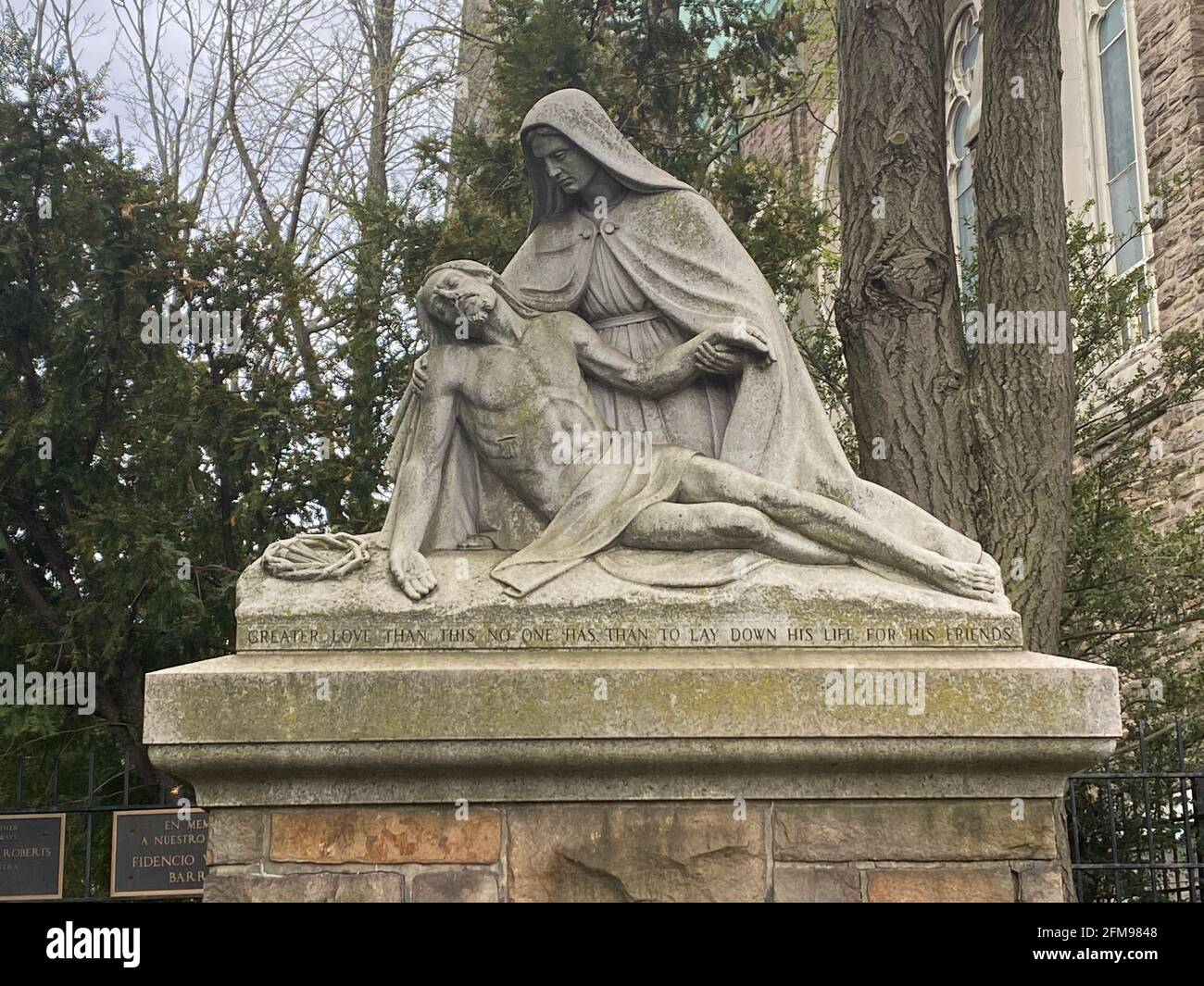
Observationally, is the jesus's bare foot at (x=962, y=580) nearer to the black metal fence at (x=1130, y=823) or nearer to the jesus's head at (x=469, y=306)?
the jesus's head at (x=469, y=306)

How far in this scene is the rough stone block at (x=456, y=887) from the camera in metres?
4.32

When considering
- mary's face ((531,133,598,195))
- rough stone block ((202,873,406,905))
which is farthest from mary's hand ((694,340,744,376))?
rough stone block ((202,873,406,905))

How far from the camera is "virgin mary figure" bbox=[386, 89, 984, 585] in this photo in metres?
4.93

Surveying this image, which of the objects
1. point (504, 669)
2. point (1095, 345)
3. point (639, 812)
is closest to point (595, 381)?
point (504, 669)

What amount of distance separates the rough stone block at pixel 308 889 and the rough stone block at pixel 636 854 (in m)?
0.40

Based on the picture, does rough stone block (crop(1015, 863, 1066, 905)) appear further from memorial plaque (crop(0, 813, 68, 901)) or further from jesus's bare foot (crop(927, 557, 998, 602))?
memorial plaque (crop(0, 813, 68, 901))

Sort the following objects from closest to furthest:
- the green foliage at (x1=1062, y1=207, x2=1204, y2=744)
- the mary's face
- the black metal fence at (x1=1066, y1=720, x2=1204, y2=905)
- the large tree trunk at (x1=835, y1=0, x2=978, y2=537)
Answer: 1. the mary's face
2. the large tree trunk at (x1=835, y1=0, x2=978, y2=537)
3. the black metal fence at (x1=1066, y1=720, x2=1204, y2=905)
4. the green foliage at (x1=1062, y1=207, x2=1204, y2=744)

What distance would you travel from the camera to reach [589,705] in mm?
4262

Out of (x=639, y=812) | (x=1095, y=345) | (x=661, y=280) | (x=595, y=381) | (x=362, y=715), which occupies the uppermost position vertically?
(x=1095, y=345)

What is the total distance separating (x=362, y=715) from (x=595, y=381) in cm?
162
